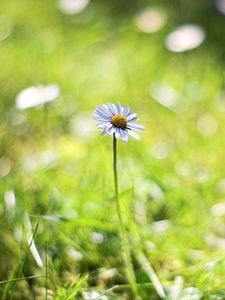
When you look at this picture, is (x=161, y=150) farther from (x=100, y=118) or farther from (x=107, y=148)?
(x=100, y=118)

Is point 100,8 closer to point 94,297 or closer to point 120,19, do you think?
point 120,19

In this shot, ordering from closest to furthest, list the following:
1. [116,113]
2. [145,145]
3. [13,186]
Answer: [116,113] → [13,186] → [145,145]

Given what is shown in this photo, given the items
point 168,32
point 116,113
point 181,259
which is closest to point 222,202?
point 181,259

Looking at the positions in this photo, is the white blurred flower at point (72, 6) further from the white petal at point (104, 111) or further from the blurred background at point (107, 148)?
the white petal at point (104, 111)

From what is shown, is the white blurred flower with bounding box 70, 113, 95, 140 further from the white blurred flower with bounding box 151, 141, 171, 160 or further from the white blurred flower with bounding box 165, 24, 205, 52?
the white blurred flower with bounding box 165, 24, 205, 52

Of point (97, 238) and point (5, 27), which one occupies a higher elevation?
point (5, 27)

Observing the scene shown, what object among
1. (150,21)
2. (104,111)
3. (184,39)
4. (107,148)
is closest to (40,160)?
(107,148)

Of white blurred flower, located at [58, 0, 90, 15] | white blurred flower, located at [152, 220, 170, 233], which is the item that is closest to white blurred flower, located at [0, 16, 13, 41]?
white blurred flower, located at [58, 0, 90, 15]
